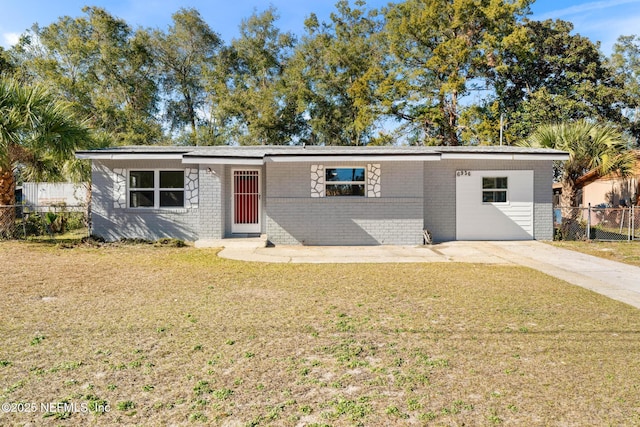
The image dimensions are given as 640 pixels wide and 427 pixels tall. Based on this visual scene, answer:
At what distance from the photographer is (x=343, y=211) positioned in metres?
13.0

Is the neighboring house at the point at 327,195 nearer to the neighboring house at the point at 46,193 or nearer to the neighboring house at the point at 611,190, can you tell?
the neighboring house at the point at 611,190

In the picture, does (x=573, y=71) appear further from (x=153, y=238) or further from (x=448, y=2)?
(x=153, y=238)

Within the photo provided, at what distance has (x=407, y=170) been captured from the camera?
12898 millimetres

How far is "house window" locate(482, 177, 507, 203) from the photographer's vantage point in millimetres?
13781

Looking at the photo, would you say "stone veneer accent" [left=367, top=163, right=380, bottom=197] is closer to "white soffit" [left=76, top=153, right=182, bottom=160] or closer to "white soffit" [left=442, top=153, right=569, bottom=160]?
"white soffit" [left=442, top=153, right=569, bottom=160]

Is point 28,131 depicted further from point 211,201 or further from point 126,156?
point 211,201

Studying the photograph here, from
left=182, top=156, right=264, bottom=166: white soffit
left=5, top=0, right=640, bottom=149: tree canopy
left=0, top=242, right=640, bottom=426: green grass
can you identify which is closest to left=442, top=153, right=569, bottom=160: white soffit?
left=182, top=156, right=264, bottom=166: white soffit

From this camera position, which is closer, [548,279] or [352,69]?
[548,279]

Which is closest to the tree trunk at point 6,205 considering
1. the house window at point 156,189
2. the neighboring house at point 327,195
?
the neighboring house at point 327,195

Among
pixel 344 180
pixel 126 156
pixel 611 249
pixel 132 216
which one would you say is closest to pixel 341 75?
pixel 344 180

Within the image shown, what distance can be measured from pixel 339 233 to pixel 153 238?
6224 mm

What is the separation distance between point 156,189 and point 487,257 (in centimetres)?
1055

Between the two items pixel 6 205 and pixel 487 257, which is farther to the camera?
pixel 6 205

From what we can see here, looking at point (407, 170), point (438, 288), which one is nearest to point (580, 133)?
point (407, 170)
